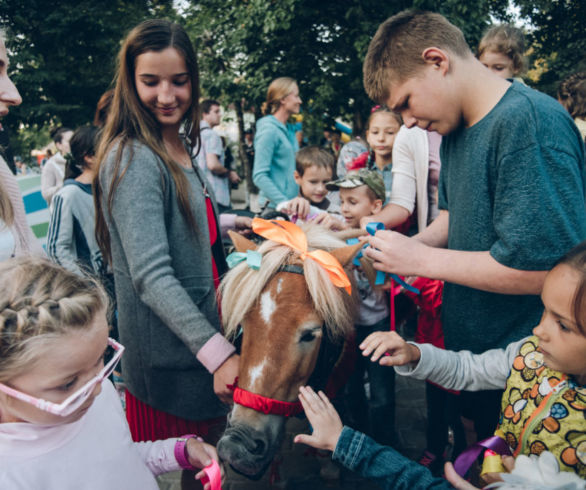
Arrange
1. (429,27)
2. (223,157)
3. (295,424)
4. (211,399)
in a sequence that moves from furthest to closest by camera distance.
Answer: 1. (223,157)
2. (295,424)
3. (211,399)
4. (429,27)

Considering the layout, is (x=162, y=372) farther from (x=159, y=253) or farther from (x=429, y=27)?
(x=429, y=27)

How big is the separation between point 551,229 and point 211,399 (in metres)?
1.58

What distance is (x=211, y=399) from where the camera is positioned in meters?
1.99

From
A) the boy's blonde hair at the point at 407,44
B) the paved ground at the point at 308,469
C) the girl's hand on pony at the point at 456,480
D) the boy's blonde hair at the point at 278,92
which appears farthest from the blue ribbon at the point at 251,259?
the boy's blonde hair at the point at 278,92

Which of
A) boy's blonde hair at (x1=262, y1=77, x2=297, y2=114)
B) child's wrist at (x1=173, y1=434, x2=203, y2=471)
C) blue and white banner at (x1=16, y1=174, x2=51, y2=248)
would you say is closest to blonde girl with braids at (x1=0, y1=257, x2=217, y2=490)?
child's wrist at (x1=173, y1=434, x2=203, y2=471)

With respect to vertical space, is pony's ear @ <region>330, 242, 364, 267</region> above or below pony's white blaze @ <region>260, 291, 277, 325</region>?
above

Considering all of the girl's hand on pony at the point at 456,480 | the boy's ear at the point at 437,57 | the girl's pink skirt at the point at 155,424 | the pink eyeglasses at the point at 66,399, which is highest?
the boy's ear at the point at 437,57

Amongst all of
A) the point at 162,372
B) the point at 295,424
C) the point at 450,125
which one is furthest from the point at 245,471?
the point at 295,424

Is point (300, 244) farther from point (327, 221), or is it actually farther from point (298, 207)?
point (298, 207)

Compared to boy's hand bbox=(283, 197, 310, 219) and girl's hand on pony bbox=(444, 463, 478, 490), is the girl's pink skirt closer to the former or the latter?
girl's hand on pony bbox=(444, 463, 478, 490)

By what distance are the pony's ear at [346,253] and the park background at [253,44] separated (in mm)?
6736

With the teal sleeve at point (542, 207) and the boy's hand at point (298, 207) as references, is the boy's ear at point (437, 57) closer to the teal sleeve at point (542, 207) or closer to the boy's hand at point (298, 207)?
the teal sleeve at point (542, 207)

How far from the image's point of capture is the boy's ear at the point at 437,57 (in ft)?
5.45

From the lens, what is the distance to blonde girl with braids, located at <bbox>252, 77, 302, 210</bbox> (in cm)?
441
